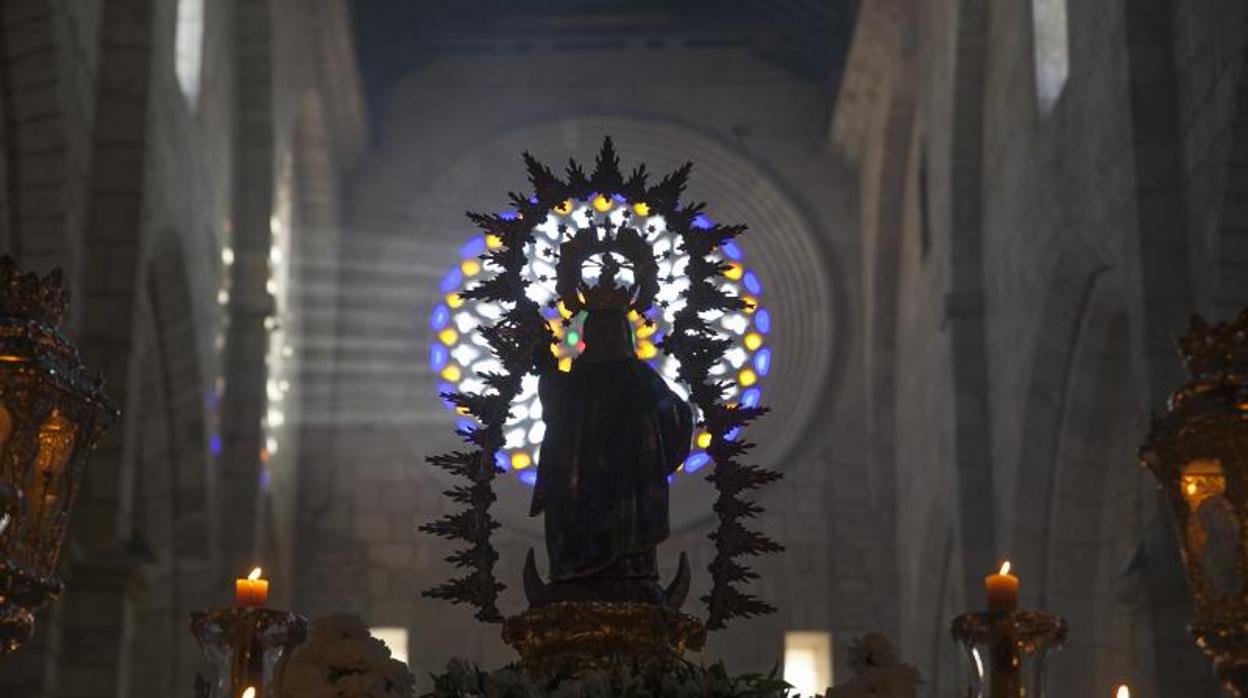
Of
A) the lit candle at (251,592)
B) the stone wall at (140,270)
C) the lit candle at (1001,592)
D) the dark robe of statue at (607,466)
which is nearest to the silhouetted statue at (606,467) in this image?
the dark robe of statue at (607,466)

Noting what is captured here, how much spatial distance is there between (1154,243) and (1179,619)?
1.66 meters

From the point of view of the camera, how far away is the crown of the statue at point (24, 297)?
12.9ft

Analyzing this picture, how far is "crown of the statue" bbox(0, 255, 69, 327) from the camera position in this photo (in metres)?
3.93

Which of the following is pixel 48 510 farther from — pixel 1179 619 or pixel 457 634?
pixel 457 634

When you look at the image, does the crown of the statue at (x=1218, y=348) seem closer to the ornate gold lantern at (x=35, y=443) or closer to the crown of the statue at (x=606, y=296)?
the ornate gold lantern at (x=35, y=443)

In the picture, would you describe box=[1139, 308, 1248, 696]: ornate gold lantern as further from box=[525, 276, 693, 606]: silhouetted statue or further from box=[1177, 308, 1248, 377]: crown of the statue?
box=[525, 276, 693, 606]: silhouetted statue

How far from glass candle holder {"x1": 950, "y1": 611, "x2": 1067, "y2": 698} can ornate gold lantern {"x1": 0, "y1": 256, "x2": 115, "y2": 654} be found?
157 centimetres

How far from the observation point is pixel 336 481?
18688 mm

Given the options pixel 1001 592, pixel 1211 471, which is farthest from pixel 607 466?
pixel 1211 471

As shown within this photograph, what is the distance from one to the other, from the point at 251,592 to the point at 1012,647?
139 cm

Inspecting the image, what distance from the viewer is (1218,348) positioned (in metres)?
3.93

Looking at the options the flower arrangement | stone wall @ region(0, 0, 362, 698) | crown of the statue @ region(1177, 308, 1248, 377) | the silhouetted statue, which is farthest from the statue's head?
stone wall @ region(0, 0, 362, 698)

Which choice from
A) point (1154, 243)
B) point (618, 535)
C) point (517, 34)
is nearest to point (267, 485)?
point (517, 34)

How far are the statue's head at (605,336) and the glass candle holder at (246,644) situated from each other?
5.79 feet
